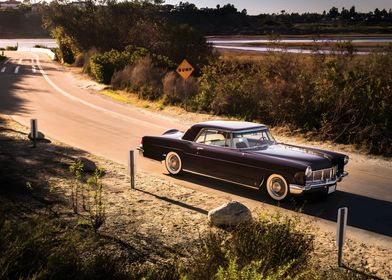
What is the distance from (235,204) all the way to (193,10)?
109185mm

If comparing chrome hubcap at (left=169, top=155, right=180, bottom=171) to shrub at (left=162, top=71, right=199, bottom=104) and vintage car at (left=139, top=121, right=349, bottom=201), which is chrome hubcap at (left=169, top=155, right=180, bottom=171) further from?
shrub at (left=162, top=71, right=199, bottom=104)

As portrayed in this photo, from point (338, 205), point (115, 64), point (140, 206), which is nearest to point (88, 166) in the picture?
point (140, 206)

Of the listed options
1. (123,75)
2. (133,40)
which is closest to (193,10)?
(133,40)

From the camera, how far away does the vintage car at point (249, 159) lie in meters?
8.59

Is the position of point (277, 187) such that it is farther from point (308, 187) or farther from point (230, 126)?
point (230, 126)

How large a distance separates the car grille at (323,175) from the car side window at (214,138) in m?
1.94

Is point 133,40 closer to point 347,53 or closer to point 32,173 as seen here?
point 347,53

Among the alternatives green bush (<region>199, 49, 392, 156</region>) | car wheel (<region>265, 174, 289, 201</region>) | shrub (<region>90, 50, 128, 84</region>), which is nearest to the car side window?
car wheel (<region>265, 174, 289, 201</region>)

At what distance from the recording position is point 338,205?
898cm

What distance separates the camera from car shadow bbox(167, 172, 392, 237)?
8109 millimetres

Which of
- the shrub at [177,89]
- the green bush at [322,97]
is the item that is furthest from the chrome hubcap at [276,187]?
the shrub at [177,89]

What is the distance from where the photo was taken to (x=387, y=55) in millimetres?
16531

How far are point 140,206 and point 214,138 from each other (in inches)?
95.7

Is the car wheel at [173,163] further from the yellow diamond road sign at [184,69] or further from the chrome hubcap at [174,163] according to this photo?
the yellow diamond road sign at [184,69]
